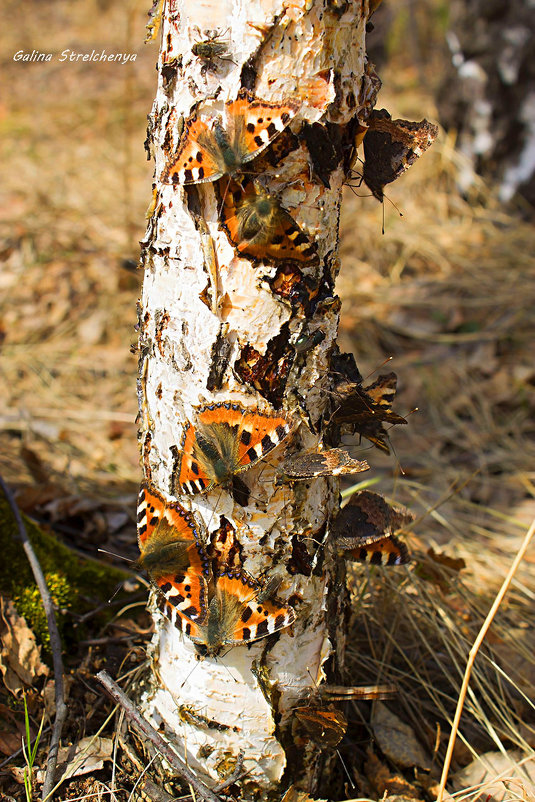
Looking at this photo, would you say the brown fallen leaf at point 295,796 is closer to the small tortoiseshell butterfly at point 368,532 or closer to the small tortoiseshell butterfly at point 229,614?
the small tortoiseshell butterfly at point 229,614

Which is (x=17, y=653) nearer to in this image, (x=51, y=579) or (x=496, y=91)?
(x=51, y=579)

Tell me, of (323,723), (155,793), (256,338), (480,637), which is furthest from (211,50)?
(155,793)

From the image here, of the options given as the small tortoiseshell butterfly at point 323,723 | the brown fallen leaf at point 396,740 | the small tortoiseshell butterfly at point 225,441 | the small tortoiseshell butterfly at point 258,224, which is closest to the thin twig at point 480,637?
the small tortoiseshell butterfly at point 323,723

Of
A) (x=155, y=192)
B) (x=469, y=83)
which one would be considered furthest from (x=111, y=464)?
(x=469, y=83)

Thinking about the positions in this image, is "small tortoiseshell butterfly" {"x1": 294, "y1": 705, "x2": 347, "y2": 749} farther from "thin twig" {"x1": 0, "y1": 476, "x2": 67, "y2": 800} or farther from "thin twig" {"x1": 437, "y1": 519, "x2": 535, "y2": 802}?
"thin twig" {"x1": 0, "y1": 476, "x2": 67, "y2": 800}

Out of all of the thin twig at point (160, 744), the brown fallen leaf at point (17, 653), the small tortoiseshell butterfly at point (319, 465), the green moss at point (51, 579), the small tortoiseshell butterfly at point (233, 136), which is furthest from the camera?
the green moss at point (51, 579)

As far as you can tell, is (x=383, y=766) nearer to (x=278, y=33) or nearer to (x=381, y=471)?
(x=278, y=33)

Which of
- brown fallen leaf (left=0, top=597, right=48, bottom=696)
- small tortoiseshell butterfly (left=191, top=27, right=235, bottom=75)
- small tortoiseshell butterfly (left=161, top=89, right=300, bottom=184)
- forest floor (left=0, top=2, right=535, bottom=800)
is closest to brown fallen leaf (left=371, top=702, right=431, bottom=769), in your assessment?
forest floor (left=0, top=2, right=535, bottom=800)
